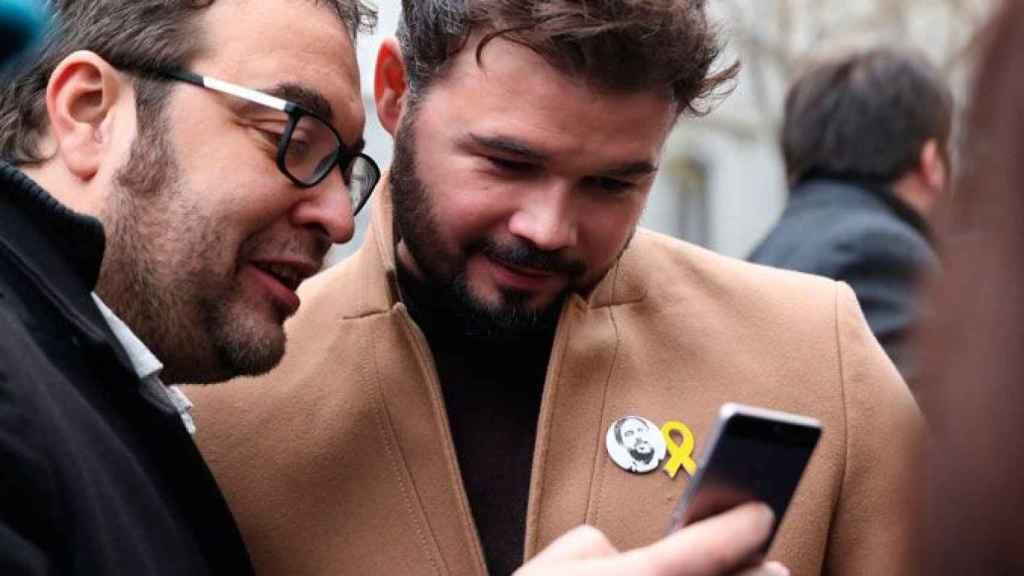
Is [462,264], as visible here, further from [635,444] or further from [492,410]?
[635,444]

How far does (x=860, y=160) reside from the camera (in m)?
4.84

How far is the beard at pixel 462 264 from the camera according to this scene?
279 cm

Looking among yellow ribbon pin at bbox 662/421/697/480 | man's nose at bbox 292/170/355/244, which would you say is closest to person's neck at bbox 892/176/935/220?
yellow ribbon pin at bbox 662/421/697/480

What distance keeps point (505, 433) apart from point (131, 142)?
759 mm

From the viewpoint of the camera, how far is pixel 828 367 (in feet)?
9.44

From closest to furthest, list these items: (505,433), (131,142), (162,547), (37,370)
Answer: (37,370) → (162,547) → (131,142) → (505,433)

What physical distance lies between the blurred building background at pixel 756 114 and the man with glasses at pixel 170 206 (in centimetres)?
1055

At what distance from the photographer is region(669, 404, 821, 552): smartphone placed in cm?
178

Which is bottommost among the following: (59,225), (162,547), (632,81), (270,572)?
(270,572)

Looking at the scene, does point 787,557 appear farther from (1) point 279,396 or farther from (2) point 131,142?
(2) point 131,142

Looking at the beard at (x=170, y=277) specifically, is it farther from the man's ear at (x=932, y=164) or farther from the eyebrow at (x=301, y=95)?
the man's ear at (x=932, y=164)

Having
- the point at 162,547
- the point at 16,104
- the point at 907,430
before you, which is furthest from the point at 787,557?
the point at 16,104

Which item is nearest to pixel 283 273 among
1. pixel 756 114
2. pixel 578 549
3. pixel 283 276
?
pixel 283 276

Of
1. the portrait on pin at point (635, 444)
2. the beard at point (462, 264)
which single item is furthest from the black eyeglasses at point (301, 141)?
the portrait on pin at point (635, 444)
